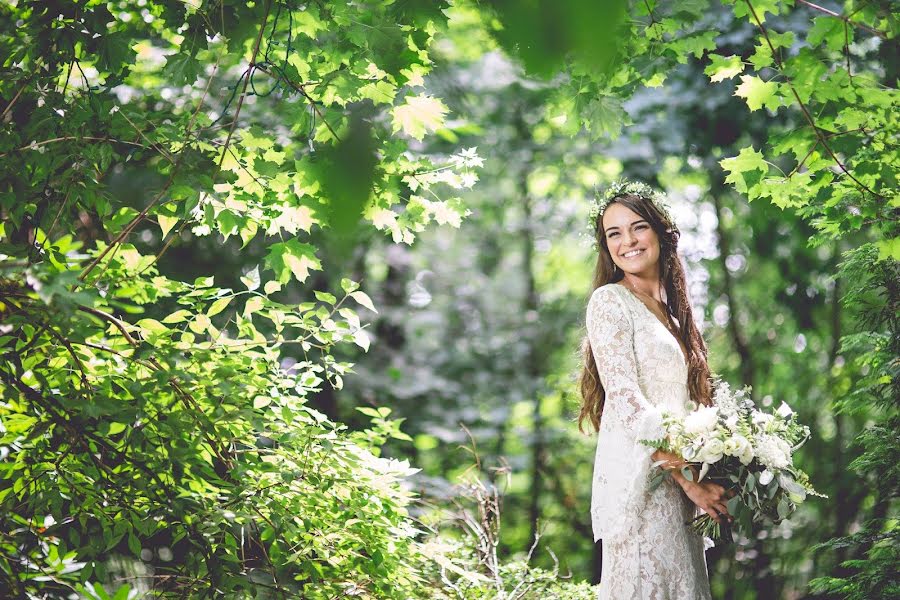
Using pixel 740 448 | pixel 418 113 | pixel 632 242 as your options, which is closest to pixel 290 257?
pixel 418 113

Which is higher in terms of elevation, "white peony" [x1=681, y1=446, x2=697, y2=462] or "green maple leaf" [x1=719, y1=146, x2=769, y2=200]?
"green maple leaf" [x1=719, y1=146, x2=769, y2=200]

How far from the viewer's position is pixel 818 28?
5.98ft

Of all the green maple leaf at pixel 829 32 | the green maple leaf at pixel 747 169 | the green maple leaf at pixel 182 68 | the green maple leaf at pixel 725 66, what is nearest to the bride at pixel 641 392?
the green maple leaf at pixel 747 169

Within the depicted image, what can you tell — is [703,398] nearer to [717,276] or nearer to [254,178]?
[254,178]

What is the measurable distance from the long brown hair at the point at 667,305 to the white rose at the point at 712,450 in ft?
1.48

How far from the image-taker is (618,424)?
2178 mm

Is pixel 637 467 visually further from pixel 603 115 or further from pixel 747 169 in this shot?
pixel 603 115

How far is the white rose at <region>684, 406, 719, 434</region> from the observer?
78.6 inches

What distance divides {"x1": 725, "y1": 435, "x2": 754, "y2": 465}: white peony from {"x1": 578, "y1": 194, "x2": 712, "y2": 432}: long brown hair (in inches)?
16.5

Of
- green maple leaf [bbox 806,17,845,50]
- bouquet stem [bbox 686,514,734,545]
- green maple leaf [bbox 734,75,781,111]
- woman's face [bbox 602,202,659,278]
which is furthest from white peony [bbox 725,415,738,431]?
green maple leaf [bbox 806,17,845,50]

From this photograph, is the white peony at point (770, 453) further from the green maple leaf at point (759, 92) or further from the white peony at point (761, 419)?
the green maple leaf at point (759, 92)

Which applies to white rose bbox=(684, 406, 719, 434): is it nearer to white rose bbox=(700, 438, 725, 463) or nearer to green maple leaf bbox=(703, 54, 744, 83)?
Result: white rose bbox=(700, 438, 725, 463)

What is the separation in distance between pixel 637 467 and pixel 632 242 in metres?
0.72

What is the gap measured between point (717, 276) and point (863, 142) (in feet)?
11.7
